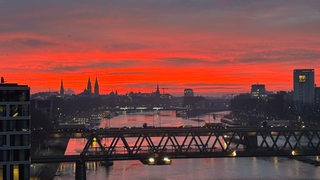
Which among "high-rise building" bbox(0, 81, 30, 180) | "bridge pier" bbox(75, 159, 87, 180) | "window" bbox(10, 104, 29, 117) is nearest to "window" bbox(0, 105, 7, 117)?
"high-rise building" bbox(0, 81, 30, 180)

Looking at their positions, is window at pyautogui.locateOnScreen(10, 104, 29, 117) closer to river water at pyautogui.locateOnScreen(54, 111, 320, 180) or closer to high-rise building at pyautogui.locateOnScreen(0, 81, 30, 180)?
high-rise building at pyautogui.locateOnScreen(0, 81, 30, 180)

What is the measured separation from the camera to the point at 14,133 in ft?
128

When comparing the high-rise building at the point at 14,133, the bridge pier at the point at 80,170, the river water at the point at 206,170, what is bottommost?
the river water at the point at 206,170

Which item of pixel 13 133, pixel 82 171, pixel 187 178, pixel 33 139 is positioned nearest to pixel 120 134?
pixel 82 171

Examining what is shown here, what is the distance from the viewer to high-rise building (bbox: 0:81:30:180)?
38.5m

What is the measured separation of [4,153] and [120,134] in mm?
16257

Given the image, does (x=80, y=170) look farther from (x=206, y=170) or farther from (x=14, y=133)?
(x=206, y=170)

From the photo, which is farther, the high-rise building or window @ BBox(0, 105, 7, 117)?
window @ BBox(0, 105, 7, 117)

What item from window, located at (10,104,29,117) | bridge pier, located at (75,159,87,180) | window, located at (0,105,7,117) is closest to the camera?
window, located at (0,105,7,117)

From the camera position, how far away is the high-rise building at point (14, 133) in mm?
38500

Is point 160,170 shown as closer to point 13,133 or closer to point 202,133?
point 202,133

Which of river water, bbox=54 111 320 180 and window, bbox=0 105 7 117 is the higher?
window, bbox=0 105 7 117

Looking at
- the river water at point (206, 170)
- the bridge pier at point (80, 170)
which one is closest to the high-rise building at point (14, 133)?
the bridge pier at point (80, 170)

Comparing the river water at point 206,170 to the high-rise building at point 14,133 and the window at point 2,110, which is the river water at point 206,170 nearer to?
the high-rise building at point 14,133
